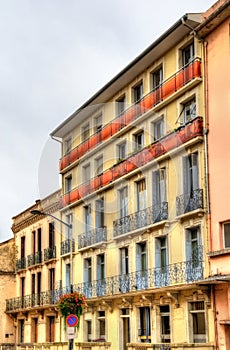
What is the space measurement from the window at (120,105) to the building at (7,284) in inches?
840

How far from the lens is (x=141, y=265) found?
109 feet

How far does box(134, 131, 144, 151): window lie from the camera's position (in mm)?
34188

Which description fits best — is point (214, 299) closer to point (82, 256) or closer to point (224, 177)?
point (224, 177)

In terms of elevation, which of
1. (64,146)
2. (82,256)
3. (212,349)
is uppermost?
(64,146)

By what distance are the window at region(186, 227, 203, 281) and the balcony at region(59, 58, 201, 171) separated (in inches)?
268

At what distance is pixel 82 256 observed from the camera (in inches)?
1564

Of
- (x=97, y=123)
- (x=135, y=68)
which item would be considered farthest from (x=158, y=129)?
(x=97, y=123)

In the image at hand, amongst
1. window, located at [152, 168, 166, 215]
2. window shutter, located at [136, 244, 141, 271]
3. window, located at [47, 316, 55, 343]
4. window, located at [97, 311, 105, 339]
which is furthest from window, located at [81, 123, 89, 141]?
window, located at [47, 316, 55, 343]

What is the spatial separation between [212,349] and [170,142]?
9.71 m

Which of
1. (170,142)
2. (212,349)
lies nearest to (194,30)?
(170,142)

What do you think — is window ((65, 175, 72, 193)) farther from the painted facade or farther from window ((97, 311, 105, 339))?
window ((97, 311, 105, 339))

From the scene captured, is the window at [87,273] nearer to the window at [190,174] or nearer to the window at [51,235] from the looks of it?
the window at [51,235]

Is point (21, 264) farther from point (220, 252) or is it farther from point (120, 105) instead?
point (220, 252)

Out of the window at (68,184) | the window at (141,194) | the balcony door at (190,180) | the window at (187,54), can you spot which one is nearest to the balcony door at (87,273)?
the window at (68,184)
